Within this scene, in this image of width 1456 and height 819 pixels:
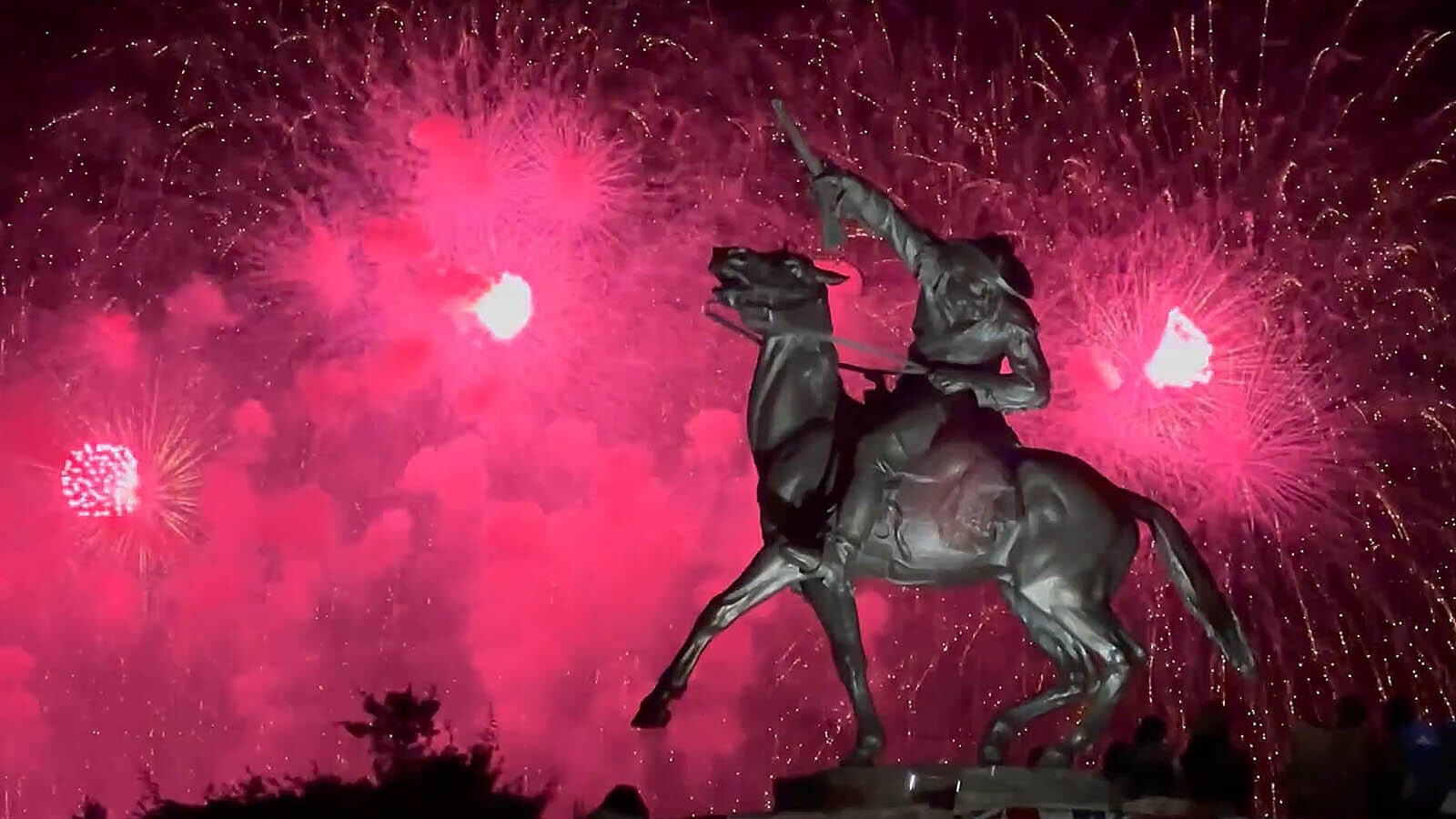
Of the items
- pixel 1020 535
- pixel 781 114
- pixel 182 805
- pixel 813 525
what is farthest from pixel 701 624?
pixel 182 805

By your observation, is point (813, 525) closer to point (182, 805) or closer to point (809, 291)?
point (809, 291)

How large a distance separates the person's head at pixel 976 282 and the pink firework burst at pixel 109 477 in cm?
1638

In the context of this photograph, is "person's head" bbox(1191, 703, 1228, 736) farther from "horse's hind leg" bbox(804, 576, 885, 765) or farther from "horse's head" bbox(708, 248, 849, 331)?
"horse's head" bbox(708, 248, 849, 331)

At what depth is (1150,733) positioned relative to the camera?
1000cm

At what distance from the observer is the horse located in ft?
32.0

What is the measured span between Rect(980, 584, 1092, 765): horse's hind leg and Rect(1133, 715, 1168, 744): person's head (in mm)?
434

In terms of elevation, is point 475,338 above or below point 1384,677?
above

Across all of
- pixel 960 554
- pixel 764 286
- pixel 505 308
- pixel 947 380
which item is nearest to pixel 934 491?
pixel 960 554

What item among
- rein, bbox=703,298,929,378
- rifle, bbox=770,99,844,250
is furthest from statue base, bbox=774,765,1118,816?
rifle, bbox=770,99,844,250

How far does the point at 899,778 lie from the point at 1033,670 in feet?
55.9

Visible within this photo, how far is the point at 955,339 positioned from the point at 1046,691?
1.89 m

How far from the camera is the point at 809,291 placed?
10312 mm

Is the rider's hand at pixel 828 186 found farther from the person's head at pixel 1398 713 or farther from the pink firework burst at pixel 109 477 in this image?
the pink firework burst at pixel 109 477

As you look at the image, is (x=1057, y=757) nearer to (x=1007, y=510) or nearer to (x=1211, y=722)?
(x=1211, y=722)
